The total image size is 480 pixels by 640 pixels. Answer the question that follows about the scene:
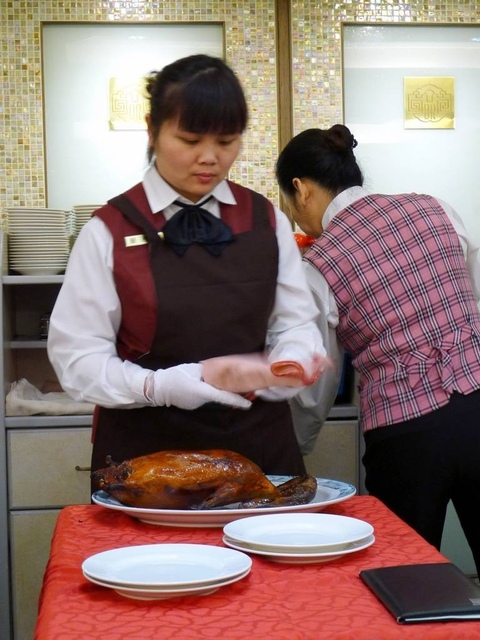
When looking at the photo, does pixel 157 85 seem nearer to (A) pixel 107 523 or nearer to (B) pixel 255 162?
(A) pixel 107 523

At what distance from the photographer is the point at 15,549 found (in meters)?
3.10

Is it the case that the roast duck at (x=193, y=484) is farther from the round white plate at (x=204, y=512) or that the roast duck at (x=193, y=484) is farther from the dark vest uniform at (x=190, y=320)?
the dark vest uniform at (x=190, y=320)

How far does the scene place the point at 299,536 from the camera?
1309mm

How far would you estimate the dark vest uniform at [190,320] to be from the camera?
5.69 feet

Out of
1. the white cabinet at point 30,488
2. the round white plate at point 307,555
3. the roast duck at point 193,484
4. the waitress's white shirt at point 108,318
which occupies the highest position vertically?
the waitress's white shirt at point 108,318

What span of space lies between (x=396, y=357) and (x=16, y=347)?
165 centimetres

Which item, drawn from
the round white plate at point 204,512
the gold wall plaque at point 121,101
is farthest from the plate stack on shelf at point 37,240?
the round white plate at point 204,512

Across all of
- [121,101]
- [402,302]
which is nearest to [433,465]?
[402,302]

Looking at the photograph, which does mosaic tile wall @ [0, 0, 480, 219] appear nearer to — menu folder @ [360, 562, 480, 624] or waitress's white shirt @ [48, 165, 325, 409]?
waitress's white shirt @ [48, 165, 325, 409]

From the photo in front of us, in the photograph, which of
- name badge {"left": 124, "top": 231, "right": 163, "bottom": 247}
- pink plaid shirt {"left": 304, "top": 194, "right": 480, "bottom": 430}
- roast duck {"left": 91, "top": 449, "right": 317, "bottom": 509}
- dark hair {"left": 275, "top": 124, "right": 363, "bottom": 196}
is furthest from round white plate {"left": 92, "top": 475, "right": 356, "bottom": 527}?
dark hair {"left": 275, "top": 124, "right": 363, "bottom": 196}

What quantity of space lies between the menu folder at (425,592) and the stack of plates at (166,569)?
6.9 inches

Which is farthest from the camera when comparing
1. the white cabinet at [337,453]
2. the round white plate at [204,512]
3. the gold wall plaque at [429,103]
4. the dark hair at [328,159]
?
the gold wall plaque at [429,103]

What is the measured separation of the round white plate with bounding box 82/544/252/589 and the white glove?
361 millimetres

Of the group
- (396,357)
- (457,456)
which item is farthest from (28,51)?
(457,456)
